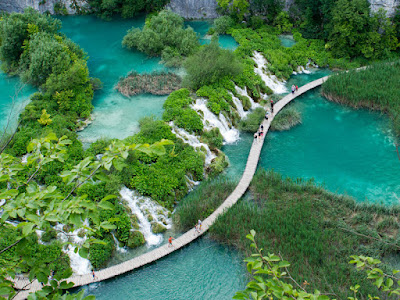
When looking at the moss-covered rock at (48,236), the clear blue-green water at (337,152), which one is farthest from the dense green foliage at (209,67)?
the moss-covered rock at (48,236)

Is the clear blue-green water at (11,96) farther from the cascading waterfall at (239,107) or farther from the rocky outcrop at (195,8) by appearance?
the rocky outcrop at (195,8)

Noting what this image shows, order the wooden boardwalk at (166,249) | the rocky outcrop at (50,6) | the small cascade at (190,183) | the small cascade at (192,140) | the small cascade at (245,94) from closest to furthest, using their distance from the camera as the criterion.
A: the wooden boardwalk at (166,249)
the small cascade at (190,183)
the small cascade at (192,140)
the small cascade at (245,94)
the rocky outcrop at (50,6)

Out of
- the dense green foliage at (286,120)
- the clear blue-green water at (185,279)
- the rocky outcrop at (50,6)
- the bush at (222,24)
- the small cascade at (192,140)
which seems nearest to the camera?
the clear blue-green water at (185,279)

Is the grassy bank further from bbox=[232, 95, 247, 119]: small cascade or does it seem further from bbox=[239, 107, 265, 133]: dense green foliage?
bbox=[239, 107, 265, 133]: dense green foliage

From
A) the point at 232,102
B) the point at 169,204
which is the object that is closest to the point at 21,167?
the point at 169,204

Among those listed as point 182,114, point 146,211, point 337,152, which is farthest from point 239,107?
point 146,211

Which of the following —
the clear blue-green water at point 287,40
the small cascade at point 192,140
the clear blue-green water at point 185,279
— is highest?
the clear blue-green water at point 287,40
